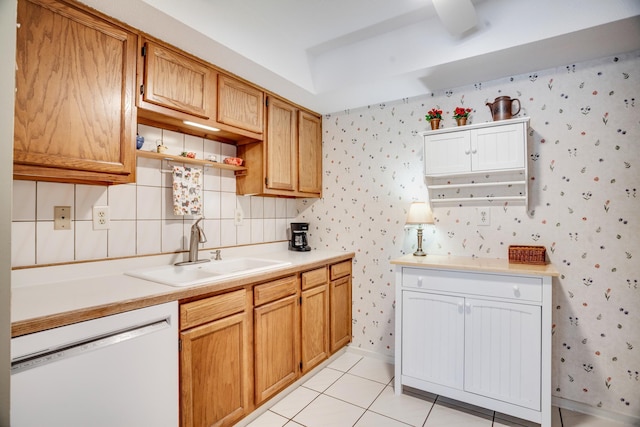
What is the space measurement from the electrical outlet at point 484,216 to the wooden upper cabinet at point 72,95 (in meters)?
2.25

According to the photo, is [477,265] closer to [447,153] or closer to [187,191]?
[447,153]

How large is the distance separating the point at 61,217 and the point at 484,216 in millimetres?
2606

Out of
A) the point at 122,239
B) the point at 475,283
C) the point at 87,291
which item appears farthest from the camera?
the point at 475,283

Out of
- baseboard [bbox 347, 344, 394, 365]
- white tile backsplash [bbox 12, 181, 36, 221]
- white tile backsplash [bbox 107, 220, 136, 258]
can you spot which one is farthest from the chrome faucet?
baseboard [bbox 347, 344, 394, 365]

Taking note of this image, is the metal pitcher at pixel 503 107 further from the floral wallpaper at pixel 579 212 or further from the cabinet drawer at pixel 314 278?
the cabinet drawer at pixel 314 278

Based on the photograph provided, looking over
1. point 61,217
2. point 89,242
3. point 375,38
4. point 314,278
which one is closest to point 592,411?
point 314,278

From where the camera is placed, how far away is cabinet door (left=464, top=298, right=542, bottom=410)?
181 centimetres

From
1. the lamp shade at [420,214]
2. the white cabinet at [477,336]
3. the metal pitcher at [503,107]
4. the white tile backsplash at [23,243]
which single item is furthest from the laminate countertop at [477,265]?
the white tile backsplash at [23,243]

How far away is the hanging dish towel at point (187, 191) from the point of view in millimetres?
2061

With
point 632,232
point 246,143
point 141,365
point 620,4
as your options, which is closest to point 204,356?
point 141,365

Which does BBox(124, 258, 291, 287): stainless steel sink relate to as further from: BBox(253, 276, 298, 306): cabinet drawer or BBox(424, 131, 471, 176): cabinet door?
BBox(424, 131, 471, 176): cabinet door

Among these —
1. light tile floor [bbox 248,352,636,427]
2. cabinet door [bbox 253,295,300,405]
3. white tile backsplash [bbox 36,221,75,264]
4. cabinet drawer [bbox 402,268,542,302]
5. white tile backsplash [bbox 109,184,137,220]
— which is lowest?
light tile floor [bbox 248,352,636,427]

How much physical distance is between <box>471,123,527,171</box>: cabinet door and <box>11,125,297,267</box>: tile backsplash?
174cm

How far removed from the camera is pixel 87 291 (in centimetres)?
140
